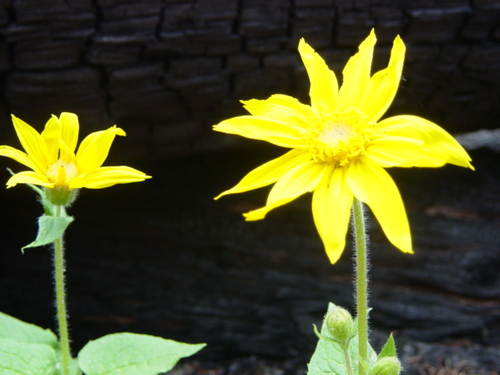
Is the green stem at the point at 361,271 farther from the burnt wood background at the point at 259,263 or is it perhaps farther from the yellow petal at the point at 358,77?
the burnt wood background at the point at 259,263

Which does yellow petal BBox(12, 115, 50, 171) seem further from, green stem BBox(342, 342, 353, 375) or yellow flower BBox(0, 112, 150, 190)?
green stem BBox(342, 342, 353, 375)

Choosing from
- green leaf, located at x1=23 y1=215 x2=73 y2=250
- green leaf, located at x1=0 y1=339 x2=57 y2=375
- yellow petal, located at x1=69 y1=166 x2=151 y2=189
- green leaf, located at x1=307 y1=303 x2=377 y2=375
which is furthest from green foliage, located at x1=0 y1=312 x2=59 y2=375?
green leaf, located at x1=307 y1=303 x2=377 y2=375

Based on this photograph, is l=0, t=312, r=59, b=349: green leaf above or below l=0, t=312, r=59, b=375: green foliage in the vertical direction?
above

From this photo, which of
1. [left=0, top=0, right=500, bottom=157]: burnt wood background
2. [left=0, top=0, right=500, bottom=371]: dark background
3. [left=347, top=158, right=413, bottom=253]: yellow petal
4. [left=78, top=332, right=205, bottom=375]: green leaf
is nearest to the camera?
[left=347, top=158, right=413, bottom=253]: yellow petal

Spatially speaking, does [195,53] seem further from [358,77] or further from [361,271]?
[361,271]

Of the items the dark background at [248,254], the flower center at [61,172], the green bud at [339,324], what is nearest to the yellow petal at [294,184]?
the green bud at [339,324]

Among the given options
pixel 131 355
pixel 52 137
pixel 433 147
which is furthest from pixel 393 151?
pixel 131 355
